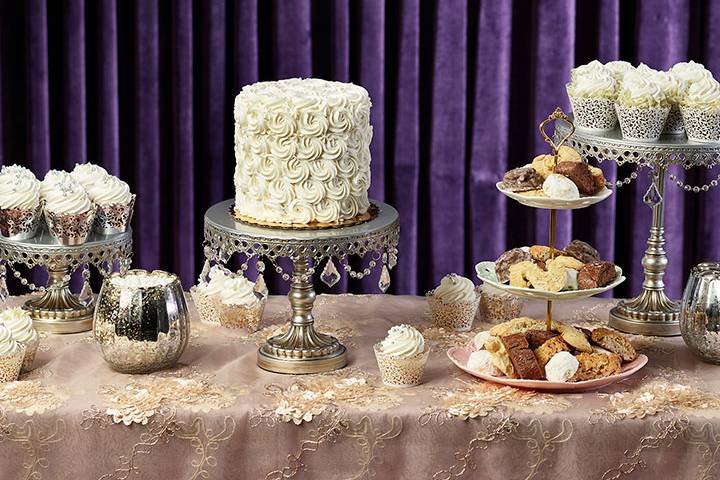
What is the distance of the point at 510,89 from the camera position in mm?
3908

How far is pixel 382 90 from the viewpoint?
385 cm

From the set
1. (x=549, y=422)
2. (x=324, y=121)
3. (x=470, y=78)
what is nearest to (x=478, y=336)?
(x=549, y=422)

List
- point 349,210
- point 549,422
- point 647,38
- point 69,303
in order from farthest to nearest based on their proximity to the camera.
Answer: point 647,38
point 69,303
point 349,210
point 549,422

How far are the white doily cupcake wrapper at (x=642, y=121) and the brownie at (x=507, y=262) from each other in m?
0.37

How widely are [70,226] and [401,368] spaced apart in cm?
74

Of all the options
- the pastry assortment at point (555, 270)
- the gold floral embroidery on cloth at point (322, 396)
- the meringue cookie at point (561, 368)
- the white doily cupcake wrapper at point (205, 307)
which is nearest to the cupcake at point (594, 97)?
the pastry assortment at point (555, 270)

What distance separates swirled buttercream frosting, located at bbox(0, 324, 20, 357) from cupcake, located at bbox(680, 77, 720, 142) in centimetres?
138

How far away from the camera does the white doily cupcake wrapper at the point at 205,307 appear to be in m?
3.01

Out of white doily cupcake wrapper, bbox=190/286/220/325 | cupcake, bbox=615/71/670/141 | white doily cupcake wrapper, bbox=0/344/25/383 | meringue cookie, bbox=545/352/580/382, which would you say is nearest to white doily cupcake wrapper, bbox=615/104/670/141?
cupcake, bbox=615/71/670/141

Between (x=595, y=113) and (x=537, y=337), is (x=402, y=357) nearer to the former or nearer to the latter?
(x=537, y=337)

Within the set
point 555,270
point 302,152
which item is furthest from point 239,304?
point 555,270

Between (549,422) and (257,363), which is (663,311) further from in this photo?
(257,363)

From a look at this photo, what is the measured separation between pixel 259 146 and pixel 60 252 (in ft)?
1.59

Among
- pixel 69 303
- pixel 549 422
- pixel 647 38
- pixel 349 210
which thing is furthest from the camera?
pixel 647 38
